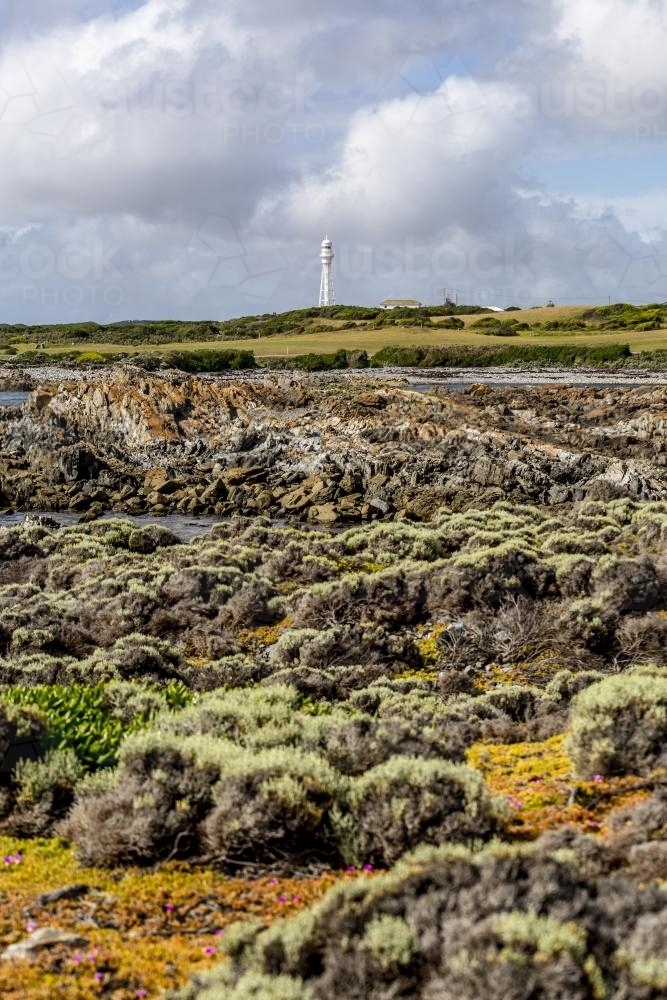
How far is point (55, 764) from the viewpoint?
7.43 m

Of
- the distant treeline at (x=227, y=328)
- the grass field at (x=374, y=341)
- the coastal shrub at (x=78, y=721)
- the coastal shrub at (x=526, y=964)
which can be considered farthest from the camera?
the distant treeline at (x=227, y=328)

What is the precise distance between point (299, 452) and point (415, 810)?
32350 mm

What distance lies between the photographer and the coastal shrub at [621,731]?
7492mm

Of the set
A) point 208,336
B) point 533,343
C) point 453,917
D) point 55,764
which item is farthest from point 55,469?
point 208,336

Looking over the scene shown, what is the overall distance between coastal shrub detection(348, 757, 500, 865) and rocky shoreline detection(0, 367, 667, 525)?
74.4ft

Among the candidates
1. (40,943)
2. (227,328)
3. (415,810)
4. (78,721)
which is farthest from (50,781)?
(227,328)

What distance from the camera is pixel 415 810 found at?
20.1 feet

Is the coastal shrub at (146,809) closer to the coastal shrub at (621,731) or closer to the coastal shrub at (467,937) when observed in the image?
the coastal shrub at (467,937)

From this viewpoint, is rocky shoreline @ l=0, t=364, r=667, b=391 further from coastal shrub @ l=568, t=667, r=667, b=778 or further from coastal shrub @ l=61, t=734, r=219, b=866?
coastal shrub @ l=61, t=734, r=219, b=866

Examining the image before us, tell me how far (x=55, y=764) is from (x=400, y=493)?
84.9 feet

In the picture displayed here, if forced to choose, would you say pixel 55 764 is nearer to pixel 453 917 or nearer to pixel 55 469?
pixel 453 917

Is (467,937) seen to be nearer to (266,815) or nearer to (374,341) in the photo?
(266,815)

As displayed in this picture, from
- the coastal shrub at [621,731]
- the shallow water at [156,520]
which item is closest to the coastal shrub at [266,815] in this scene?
the coastal shrub at [621,731]

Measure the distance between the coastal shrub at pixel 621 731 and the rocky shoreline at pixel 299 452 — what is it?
2109cm
